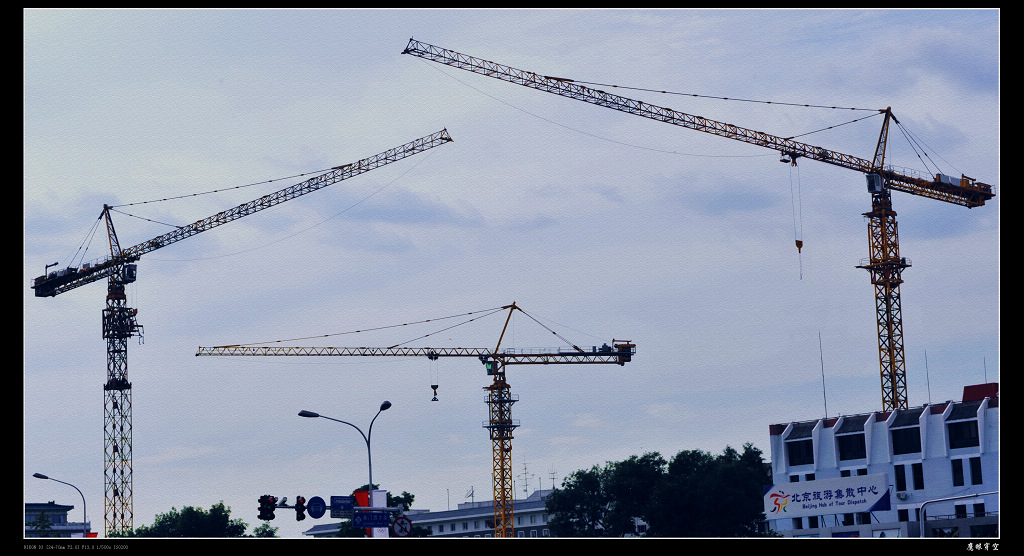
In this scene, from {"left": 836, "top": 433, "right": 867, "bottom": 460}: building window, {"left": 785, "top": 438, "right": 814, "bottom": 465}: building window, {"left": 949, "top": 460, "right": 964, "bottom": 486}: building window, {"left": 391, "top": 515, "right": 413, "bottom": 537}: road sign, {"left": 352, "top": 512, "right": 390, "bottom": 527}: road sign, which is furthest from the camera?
{"left": 785, "top": 438, "right": 814, "bottom": 465}: building window

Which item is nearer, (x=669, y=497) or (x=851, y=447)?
(x=851, y=447)

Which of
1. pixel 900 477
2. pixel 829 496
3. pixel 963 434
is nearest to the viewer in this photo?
pixel 829 496

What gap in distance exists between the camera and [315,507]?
61250mm

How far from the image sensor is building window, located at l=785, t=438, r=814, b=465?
372 ft

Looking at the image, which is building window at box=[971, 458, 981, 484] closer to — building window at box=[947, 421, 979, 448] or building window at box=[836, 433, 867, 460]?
building window at box=[947, 421, 979, 448]

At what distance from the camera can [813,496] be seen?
97.5 meters

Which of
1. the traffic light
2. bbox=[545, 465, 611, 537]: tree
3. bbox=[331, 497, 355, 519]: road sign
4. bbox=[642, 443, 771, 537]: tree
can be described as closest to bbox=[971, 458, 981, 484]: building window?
bbox=[642, 443, 771, 537]: tree

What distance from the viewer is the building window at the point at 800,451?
11338 centimetres

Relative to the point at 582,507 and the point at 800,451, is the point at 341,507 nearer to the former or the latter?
the point at 800,451

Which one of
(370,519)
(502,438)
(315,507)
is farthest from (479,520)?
(370,519)

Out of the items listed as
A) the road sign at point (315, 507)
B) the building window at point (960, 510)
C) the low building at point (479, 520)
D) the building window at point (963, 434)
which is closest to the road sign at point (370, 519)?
the road sign at point (315, 507)

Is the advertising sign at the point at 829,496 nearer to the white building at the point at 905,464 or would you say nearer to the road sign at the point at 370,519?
the white building at the point at 905,464

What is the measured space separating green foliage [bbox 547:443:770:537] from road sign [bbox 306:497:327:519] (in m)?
71.3

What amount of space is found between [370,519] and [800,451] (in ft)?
218
